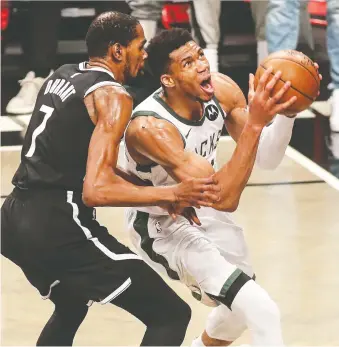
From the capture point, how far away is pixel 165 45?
414 cm

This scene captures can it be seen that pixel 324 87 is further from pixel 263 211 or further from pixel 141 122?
pixel 141 122

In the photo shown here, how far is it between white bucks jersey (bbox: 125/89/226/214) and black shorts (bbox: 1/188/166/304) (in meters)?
0.41

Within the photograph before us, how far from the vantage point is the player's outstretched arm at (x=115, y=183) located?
3451mm

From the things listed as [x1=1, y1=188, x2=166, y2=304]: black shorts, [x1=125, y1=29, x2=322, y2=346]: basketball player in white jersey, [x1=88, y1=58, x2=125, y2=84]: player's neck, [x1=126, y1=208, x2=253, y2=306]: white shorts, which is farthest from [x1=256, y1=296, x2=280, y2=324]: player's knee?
[x1=88, y1=58, x2=125, y2=84]: player's neck

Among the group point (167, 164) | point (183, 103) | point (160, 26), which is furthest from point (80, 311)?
point (160, 26)

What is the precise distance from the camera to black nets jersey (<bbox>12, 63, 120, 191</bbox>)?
12.0ft

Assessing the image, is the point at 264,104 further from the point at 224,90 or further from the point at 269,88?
the point at 224,90

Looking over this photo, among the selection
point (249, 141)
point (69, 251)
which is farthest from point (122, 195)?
point (249, 141)

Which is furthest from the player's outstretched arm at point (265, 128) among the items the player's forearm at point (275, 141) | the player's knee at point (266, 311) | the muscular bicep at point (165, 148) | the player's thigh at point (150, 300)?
the player's thigh at point (150, 300)

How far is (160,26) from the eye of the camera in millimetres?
9570

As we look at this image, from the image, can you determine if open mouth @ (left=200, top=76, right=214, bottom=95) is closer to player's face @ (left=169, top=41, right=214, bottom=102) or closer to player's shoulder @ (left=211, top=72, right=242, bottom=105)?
A: player's face @ (left=169, top=41, right=214, bottom=102)

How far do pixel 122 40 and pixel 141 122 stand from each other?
0.34 metres

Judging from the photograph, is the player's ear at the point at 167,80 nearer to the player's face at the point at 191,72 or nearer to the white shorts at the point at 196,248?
the player's face at the point at 191,72

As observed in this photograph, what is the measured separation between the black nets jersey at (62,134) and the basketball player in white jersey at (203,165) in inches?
11.9
